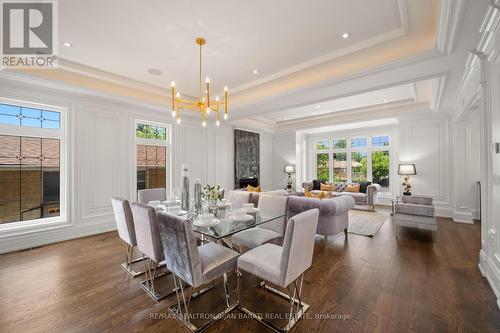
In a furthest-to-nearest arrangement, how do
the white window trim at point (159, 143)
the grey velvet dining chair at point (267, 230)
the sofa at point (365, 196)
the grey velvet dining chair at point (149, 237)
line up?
1. the sofa at point (365, 196)
2. the white window trim at point (159, 143)
3. the grey velvet dining chair at point (267, 230)
4. the grey velvet dining chair at point (149, 237)

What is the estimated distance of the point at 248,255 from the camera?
199cm

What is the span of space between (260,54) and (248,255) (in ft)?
9.64

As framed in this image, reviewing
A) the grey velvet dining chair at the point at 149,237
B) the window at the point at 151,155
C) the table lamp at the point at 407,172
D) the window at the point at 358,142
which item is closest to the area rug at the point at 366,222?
the table lamp at the point at 407,172

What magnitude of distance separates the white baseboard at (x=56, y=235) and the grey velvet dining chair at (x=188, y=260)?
3.20 meters

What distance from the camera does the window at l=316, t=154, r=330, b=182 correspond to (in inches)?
349

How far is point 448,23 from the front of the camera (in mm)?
2135

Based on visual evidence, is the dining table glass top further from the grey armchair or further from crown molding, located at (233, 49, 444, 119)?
the grey armchair

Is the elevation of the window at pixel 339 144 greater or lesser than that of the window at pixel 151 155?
greater

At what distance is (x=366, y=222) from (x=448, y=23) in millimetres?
4083

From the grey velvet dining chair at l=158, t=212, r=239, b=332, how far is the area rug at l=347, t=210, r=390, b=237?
10.9ft

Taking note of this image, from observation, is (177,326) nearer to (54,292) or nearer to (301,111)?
(54,292)

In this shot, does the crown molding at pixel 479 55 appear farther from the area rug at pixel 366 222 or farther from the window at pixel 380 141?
the window at pixel 380 141

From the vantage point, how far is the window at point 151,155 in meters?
5.01

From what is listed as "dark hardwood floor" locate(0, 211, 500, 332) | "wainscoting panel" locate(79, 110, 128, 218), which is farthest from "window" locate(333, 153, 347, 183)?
"wainscoting panel" locate(79, 110, 128, 218)
